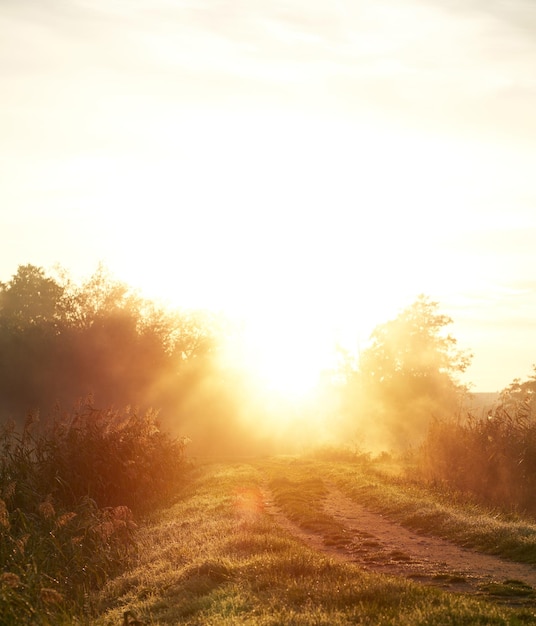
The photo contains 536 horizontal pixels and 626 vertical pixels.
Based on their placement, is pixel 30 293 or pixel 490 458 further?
pixel 30 293

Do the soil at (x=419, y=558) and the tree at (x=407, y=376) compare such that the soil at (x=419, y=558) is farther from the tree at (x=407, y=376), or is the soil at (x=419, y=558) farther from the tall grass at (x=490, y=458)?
the tree at (x=407, y=376)

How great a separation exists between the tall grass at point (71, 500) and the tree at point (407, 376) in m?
46.7

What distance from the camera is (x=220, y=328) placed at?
6962cm

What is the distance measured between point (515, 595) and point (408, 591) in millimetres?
2118

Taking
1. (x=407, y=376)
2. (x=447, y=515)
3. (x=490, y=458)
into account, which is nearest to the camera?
(x=447, y=515)

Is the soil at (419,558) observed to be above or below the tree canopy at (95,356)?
below

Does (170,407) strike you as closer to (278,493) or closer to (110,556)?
(278,493)

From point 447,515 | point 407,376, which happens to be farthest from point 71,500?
point 407,376

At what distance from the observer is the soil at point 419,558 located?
11.5m

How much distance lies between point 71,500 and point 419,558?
927 cm

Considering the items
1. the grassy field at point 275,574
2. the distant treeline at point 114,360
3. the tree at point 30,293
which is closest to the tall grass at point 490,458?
the grassy field at point 275,574

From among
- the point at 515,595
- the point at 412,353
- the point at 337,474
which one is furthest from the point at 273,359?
the point at 515,595

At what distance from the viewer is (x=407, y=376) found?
260 ft

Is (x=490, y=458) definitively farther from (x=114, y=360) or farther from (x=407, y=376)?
(x=407, y=376)
